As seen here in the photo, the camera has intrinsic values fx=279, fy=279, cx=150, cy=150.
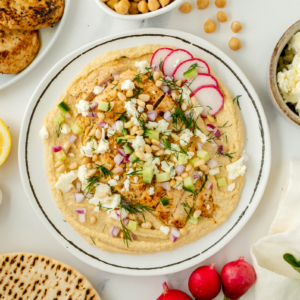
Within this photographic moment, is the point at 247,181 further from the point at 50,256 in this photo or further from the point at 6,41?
the point at 6,41

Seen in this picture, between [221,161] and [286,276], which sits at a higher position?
[221,161]

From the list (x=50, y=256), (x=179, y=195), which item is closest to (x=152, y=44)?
(x=179, y=195)

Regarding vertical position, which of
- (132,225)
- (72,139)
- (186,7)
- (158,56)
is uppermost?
(186,7)

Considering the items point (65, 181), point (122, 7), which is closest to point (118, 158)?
point (65, 181)

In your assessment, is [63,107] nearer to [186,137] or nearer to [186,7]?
[186,137]

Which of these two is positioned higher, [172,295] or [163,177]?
[163,177]

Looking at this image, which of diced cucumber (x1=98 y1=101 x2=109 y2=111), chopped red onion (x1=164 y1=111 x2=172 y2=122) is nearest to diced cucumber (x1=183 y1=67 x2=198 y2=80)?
chopped red onion (x1=164 y1=111 x2=172 y2=122)
